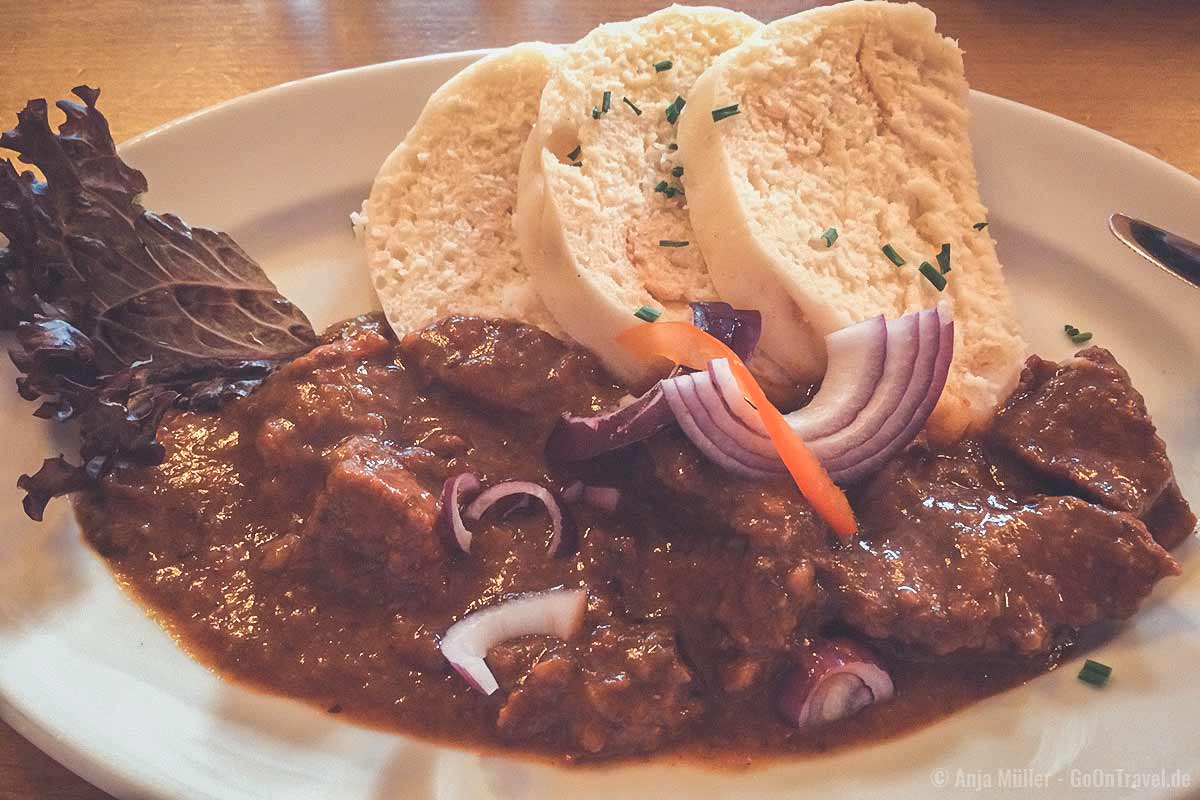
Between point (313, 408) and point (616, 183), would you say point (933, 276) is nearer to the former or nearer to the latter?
point (616, 183)

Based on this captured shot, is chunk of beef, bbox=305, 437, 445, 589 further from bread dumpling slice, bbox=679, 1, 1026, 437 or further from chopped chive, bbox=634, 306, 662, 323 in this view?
bread dumpling slice, bbox=679, 1, 1026, 437

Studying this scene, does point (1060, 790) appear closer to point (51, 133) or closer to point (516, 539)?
point (516, 539)

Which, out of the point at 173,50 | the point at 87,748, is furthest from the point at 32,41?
the point at 87,748

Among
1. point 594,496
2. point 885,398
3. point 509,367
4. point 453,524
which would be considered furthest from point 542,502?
point 885,398

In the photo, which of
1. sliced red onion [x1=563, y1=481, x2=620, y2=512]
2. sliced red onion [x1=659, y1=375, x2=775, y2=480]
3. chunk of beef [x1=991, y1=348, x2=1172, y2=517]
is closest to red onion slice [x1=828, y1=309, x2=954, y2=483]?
sliced red onion [x1=659, y1=375, x2=775, y2=480]

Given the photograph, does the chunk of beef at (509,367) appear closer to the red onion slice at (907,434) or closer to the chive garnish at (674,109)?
the red onion slice at (907,434)
